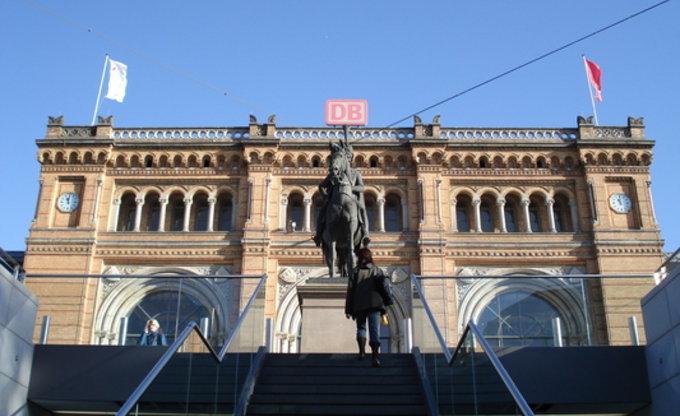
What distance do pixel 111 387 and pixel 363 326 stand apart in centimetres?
471

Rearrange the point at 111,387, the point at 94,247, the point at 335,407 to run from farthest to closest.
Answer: the point at 94,247 → the point at 111,387 → the point at 335,407

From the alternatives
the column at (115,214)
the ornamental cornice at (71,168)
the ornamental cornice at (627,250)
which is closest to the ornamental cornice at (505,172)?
the ornamental cornice at (627,250)

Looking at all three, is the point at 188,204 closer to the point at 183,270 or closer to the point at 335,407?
the point at 183,270

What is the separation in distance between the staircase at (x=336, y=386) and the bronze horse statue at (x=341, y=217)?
3.57 metres

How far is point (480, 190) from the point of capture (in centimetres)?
3206

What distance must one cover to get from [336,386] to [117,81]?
1010 inches

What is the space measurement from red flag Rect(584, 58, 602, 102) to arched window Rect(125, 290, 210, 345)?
23.8 meters

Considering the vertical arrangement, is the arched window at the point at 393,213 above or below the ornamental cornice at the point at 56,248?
above

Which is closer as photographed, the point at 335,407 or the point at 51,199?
the point at 335,407

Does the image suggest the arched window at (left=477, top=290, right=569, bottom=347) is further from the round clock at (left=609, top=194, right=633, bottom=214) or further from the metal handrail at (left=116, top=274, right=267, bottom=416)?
the round clock at (left=609, top=194, right=633, bottom=214)

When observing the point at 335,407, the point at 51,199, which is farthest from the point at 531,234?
the point at 335,407

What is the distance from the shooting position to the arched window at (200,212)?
1269 inches

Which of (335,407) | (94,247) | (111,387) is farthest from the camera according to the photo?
(94,247)

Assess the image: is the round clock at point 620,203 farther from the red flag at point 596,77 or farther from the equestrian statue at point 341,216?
the equestrian statue at point 341,216
